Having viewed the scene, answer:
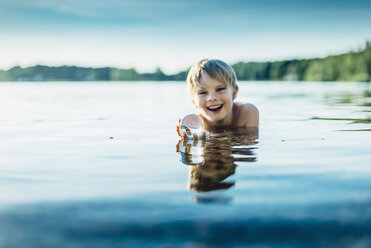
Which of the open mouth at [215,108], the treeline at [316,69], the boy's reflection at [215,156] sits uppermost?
the treeline at [316,69]

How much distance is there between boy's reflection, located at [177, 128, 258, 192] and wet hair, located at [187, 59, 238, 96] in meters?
0.71

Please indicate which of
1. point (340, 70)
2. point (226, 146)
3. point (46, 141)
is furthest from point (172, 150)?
point (340, 70)

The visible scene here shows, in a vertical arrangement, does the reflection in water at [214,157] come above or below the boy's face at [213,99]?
below

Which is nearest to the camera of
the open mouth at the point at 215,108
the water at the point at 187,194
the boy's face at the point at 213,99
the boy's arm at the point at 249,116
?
the water at the point at 187,194

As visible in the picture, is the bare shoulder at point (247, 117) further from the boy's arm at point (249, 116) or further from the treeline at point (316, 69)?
the treeline at point (316, 69)

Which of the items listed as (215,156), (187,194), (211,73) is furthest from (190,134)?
(187,194)

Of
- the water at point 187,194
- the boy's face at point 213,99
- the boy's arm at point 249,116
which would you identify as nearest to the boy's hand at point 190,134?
the water at point 187,194

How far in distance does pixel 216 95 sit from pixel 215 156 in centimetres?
182

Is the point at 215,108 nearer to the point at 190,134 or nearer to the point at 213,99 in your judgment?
the point at 213,99

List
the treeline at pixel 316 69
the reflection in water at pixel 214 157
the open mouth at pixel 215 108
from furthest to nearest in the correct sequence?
the treeline at pixel 316 69 < the open mouth at pixel 215 108 < the reflection in water at pixel 214 157

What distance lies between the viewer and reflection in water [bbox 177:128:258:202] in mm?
1881

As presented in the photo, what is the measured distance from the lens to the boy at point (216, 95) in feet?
14.5

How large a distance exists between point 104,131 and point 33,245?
133 inches

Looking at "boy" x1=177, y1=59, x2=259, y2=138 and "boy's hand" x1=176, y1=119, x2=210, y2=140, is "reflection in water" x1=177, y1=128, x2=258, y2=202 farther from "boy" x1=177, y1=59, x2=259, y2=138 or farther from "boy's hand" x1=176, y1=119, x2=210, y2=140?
"boy" x1=177, y1=59, x2=259, y2=138
